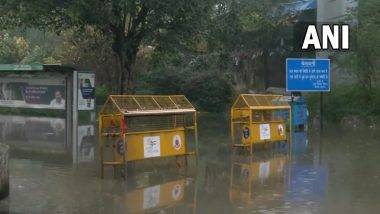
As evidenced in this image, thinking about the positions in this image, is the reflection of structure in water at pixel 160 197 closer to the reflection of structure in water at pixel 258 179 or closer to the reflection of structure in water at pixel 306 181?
the reflection of structure in water at pixel 258 179

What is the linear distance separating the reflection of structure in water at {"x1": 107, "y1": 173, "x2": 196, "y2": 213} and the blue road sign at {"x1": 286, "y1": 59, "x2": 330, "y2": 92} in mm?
12084

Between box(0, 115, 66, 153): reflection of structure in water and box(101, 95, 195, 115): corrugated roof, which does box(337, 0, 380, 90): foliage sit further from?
box(101, 95, 195, 115): corrugated roof

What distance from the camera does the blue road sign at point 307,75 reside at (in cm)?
2265

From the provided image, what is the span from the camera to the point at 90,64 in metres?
33.2

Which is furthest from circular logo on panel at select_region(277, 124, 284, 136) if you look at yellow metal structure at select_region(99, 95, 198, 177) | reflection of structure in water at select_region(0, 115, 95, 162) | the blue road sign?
the blue road sign

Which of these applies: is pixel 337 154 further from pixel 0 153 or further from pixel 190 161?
pixel 0 153

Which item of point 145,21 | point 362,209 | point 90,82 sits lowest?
point 362,209

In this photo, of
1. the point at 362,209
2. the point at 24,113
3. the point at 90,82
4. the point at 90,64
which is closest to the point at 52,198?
the point at 362,209

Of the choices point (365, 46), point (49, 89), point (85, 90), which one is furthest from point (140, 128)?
point (365, 46)

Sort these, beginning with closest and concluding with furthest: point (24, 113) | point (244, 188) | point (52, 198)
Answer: point (52, 198)
point (244, 188)
point (24, 113)

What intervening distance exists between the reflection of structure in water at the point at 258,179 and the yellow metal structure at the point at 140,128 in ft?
4.66

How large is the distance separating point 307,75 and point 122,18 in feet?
23.2

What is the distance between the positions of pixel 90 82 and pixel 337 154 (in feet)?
37.4

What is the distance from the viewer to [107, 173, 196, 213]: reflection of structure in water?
885cm
